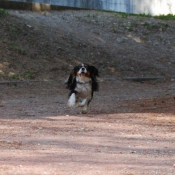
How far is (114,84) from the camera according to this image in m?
22.9

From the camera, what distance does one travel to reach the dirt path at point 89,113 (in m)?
8.48

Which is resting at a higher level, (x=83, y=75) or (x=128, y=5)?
(x=128, y=5)

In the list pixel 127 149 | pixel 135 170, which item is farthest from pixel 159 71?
pixel 135 170

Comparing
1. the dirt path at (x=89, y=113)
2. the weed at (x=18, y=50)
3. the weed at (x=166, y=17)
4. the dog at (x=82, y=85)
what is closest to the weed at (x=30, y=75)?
the dirt path at (x=89, y=113)

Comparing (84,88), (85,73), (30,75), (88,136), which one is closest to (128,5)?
(30,75)

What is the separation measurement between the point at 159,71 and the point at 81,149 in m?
16.4

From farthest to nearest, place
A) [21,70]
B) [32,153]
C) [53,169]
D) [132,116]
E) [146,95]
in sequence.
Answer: [21,70] → [146,95] → [132,116] → [32,153] → [53,169]

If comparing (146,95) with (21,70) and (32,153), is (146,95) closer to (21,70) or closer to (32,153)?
A: (21,70)

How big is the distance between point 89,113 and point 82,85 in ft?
2.28

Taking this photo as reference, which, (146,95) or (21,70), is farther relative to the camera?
(21,70)

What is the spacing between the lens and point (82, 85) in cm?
1536

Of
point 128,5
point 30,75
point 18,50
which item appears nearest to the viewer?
point 30,75

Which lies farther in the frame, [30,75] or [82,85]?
[30,75]

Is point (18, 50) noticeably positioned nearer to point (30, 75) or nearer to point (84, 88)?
point (30, 75)
